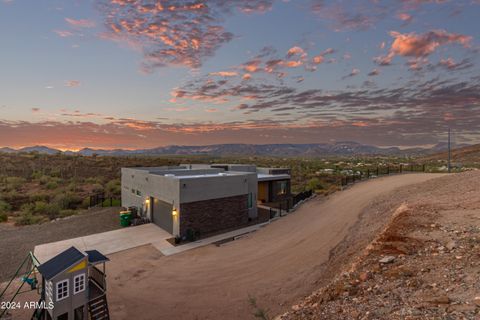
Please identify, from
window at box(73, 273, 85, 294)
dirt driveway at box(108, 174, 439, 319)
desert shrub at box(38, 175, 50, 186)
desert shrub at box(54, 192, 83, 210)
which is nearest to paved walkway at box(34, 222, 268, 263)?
dirt driveway at box(108, 174, 439, 319)

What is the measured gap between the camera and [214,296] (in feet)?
32.6

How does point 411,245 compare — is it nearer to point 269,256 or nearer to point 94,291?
point 269,256

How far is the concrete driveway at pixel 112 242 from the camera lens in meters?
14.9

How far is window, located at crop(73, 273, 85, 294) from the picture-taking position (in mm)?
7988

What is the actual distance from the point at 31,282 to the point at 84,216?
1263 cm

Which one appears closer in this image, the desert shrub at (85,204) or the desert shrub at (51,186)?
the desert shrub at (85,204)

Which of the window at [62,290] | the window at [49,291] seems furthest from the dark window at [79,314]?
the window at [49,291]

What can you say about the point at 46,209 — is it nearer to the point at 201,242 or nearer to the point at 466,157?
the point at 201,242

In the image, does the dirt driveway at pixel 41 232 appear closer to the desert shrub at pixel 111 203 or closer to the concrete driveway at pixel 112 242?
the concrete driveway at pixel 112 242

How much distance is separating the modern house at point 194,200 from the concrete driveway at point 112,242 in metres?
1.03

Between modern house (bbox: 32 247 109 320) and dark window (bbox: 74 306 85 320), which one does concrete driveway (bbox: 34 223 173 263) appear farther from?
modern house (bbox: 32 247 109 320)

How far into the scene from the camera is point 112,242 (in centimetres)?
1593

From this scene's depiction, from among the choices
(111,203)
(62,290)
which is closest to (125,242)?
(62,290)

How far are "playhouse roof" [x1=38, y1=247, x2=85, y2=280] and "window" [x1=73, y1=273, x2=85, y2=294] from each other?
542mm
